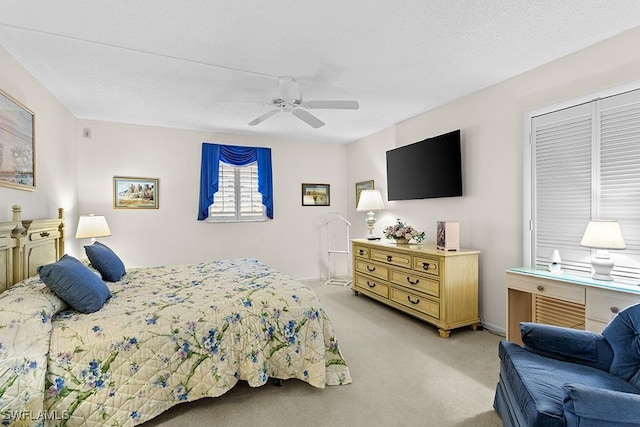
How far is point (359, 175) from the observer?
19.1 ft

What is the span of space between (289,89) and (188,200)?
2.86m

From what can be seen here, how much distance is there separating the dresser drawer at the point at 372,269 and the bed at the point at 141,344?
5.86ft

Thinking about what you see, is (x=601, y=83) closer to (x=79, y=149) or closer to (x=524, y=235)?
(x=524, y=235)

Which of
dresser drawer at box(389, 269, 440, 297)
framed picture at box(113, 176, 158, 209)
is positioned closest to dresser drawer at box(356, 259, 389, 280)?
dresser drawer at box(389, 269, 440, 297)

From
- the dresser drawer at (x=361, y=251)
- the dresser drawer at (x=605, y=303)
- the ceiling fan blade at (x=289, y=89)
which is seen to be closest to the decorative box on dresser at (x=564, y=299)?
the dresser drawer at (x=605, y=303)

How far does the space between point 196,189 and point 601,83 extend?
4.93 m

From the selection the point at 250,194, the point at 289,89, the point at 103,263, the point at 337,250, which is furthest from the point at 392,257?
the point at 103,263

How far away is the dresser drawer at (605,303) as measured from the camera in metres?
2.11

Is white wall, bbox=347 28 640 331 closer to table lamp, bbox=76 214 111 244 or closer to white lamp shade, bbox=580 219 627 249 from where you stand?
white lamp shade, bbox=580 219 627 249

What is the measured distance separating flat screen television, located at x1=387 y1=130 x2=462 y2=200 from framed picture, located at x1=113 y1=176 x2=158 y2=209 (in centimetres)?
356

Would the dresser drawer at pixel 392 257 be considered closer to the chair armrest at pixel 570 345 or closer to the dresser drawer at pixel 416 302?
the dresser drawer at pixel 416 302

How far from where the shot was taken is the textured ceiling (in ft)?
6.72

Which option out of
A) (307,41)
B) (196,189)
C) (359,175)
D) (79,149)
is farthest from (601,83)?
(79,149)

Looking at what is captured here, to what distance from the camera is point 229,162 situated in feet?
17.0
